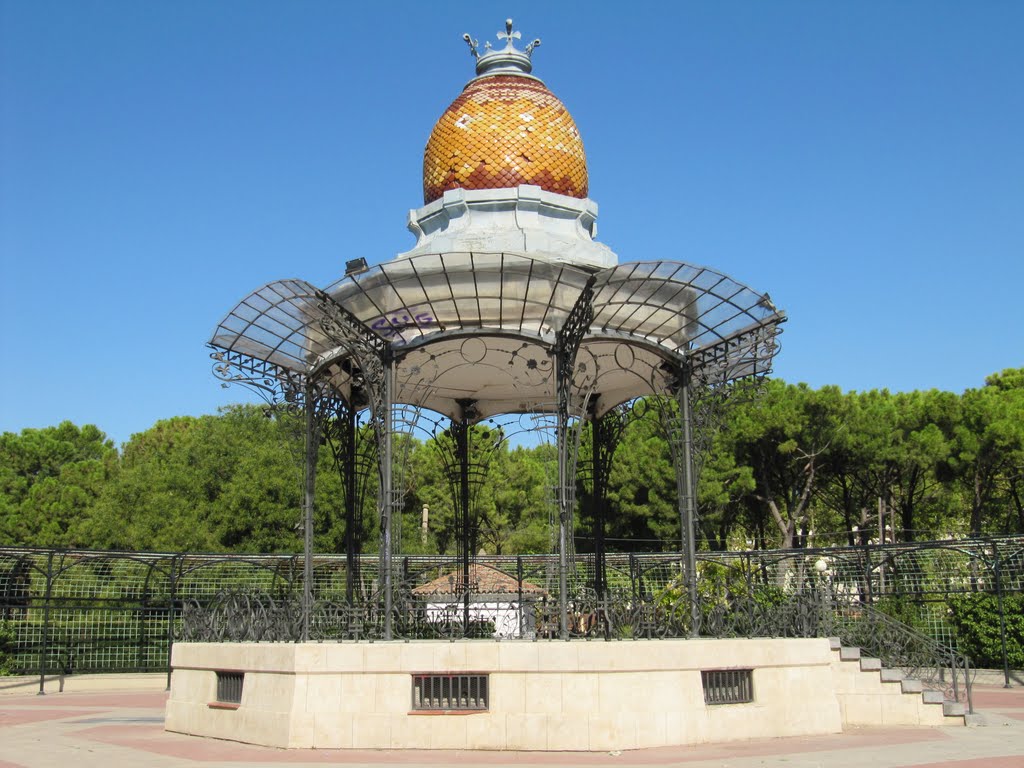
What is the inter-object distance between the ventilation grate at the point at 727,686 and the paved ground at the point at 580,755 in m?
0.71

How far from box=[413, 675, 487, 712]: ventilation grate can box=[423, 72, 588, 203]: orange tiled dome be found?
33.3 ft

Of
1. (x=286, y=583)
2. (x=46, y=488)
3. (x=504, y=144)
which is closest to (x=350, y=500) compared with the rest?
(x=504, y=144)

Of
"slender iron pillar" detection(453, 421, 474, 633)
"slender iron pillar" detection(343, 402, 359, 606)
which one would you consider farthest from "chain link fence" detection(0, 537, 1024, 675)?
"slender iron pillar" detection(343, 402, 359, 606)

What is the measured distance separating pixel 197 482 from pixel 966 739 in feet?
117

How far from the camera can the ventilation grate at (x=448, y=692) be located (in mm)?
14805

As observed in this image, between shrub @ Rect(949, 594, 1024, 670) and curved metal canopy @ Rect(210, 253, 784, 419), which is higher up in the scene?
curved metal canopy @ Rect(210, 253, 784, 419)

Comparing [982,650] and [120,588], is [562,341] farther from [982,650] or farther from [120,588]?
[120,588]

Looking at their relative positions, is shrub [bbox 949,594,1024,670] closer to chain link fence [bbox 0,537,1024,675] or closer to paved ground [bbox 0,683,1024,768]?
chain link fence [bbox 0,537,1024,675]

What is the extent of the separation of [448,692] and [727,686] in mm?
4487

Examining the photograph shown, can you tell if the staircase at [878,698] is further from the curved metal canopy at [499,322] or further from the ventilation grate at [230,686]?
the ventilation grate at [230,686]

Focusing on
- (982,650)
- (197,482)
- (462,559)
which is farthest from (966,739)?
(197,482)

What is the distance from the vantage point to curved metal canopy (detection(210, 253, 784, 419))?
57.8 ft

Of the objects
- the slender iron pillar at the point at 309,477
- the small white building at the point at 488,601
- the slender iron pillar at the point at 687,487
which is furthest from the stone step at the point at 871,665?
the slender iron pillar at the point at 309,477

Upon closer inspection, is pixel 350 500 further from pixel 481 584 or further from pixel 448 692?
pixel 481 584
